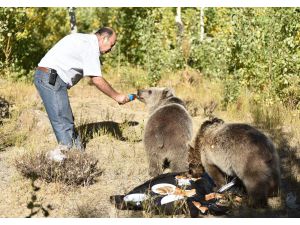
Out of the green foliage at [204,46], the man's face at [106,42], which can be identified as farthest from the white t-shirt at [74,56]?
the green foliage at [204,46]

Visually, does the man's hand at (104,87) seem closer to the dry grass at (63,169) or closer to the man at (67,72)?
the man at (67,72)

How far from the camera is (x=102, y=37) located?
7.50 meters

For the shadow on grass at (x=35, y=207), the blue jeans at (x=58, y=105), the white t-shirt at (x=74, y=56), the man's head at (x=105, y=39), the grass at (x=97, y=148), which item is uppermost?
the man's head at (x=105, y=39)

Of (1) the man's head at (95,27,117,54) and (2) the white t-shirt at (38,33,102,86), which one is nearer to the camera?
(2) the white t-shirt at (38,33,102,86)

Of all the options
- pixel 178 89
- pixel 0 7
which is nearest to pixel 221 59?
pixel 178 89

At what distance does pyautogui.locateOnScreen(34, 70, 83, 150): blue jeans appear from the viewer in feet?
24.2

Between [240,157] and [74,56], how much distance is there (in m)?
3.11

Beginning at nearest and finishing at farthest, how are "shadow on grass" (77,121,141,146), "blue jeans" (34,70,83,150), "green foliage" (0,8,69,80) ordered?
"blue jeans" (34,70,83,150)
"shadow on grass" (77,121,141,146)
"green foliage" (0,8,69,80)

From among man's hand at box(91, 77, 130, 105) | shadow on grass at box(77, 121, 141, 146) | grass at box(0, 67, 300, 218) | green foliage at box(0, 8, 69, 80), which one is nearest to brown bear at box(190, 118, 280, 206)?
grass at box(0, 67, 300, 218)

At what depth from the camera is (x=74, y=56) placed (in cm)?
737

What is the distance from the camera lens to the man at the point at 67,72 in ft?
23.9

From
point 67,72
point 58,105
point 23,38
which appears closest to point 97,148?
point 58,105

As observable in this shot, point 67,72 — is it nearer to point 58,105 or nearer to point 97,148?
point 58,105

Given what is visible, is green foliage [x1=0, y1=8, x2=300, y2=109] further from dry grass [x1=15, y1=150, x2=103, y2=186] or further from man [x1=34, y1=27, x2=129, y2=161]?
dry grass [x1=15, y1=150, x2=103, y2=186]
